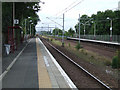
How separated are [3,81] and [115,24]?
56287mm

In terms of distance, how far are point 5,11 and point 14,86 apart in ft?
47.0

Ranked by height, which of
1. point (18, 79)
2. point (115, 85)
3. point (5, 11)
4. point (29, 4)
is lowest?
point (115, 85)

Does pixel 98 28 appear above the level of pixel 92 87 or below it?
above

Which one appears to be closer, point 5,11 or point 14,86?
point 14,86

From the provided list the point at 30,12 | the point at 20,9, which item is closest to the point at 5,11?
the point at 20,9

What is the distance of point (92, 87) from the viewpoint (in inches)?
310

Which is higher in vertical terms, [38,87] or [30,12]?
[30,12]

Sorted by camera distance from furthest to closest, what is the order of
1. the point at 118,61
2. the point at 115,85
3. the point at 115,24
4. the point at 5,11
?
the point at 115,24
the point at 5,11
the point at 118,61
the point at 115,85

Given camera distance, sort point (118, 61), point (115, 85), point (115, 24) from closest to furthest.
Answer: point (115, 85) → point (118, 61) → point (115, 24)

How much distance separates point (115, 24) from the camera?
194 ft

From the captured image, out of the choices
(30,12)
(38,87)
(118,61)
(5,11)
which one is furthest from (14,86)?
(30,12)

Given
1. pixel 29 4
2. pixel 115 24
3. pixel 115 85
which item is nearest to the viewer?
pixel 115 85

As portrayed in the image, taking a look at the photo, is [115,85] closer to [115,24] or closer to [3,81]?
[3,81]

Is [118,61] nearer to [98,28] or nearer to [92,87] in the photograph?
[92,87]
